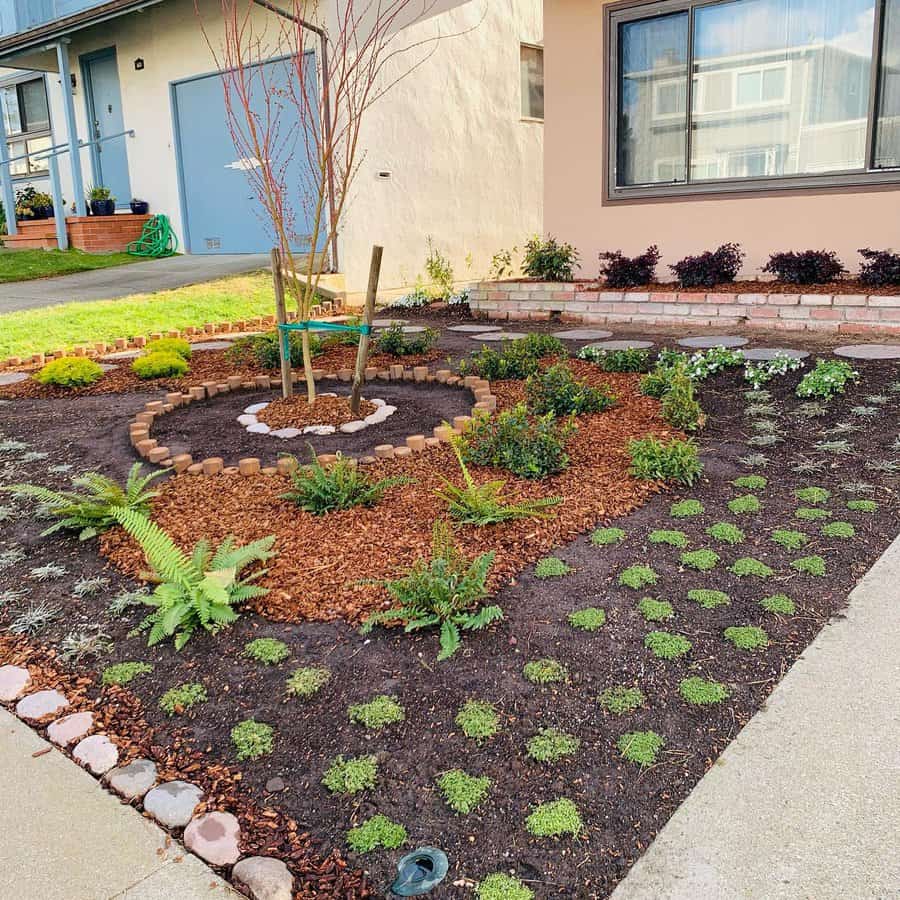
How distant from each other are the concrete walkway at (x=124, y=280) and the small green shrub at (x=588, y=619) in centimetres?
830

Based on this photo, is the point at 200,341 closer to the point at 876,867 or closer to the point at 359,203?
the point at 359,203

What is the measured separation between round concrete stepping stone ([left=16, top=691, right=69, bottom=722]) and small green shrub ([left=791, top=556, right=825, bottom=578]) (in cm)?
248

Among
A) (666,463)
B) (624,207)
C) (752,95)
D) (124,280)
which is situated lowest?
(666,463)

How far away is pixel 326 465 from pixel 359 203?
7318 millimetres

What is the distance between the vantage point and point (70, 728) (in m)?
2.28

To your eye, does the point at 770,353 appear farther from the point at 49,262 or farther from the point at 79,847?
the point at 49,262

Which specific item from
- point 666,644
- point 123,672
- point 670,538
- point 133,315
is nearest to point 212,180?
point 133,315

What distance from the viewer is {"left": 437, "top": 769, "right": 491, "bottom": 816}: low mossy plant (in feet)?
6.34

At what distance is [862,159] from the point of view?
7.66m

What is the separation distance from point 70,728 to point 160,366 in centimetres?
449

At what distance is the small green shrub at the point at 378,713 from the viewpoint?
2.23 m

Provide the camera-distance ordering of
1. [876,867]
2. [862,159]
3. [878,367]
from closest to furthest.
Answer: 1. [876,867]
2. [878,367]
3. [862,159]

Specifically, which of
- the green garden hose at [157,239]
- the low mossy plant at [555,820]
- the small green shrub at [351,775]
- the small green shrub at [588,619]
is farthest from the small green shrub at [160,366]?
the green garden hose at [157,239]

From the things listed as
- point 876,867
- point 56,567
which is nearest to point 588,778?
point 876,867
